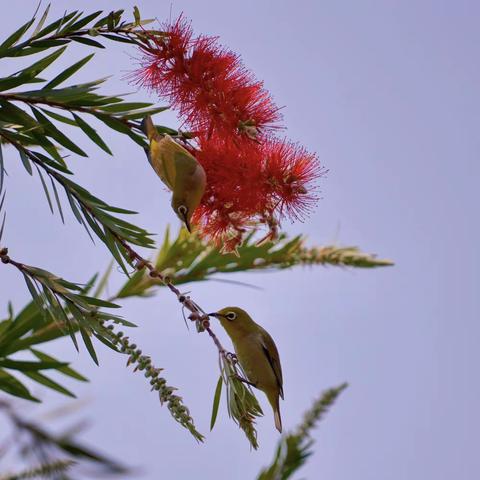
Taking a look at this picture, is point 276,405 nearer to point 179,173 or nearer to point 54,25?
point 179,173

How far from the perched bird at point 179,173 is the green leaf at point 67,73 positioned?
0.39 m

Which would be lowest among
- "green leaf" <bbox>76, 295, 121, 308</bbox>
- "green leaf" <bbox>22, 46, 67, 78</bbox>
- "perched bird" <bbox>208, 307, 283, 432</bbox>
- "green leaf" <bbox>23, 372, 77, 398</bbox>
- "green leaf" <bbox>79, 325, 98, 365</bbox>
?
"green leaf" <bbox>23, 372, 77, 398</bbox>

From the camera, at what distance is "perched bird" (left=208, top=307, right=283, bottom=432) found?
2064mm

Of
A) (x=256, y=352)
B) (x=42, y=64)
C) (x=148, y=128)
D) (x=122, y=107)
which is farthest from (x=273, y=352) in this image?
(x=42, y=64)

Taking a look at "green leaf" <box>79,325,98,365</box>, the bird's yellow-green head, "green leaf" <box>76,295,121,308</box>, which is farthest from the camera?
the bird's yellow-green head

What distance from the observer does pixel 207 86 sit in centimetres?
216

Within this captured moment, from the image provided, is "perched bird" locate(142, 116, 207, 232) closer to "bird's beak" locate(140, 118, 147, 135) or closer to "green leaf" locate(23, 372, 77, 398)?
"bird's beak" locate(140, 118, 147, 135)

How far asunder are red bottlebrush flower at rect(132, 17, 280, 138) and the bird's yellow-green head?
48 centimetres

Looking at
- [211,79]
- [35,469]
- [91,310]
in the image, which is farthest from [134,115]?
[35,469]

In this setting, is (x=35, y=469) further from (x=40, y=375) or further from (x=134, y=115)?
(x=40, y=375)

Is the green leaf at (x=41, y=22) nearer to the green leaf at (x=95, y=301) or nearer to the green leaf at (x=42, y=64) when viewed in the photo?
the green leaf at (x=42, y=64)

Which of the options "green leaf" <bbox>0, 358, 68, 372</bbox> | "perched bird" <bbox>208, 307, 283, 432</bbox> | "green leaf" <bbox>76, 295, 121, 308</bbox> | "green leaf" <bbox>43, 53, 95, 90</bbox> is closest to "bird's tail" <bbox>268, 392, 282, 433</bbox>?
"perched bird" <bbox>208, 307, 283, 432</bbox>

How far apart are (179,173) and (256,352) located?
20.9 inches

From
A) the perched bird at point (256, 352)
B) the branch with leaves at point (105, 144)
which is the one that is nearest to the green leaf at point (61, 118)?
the branch with leaves at point (105, 144)
